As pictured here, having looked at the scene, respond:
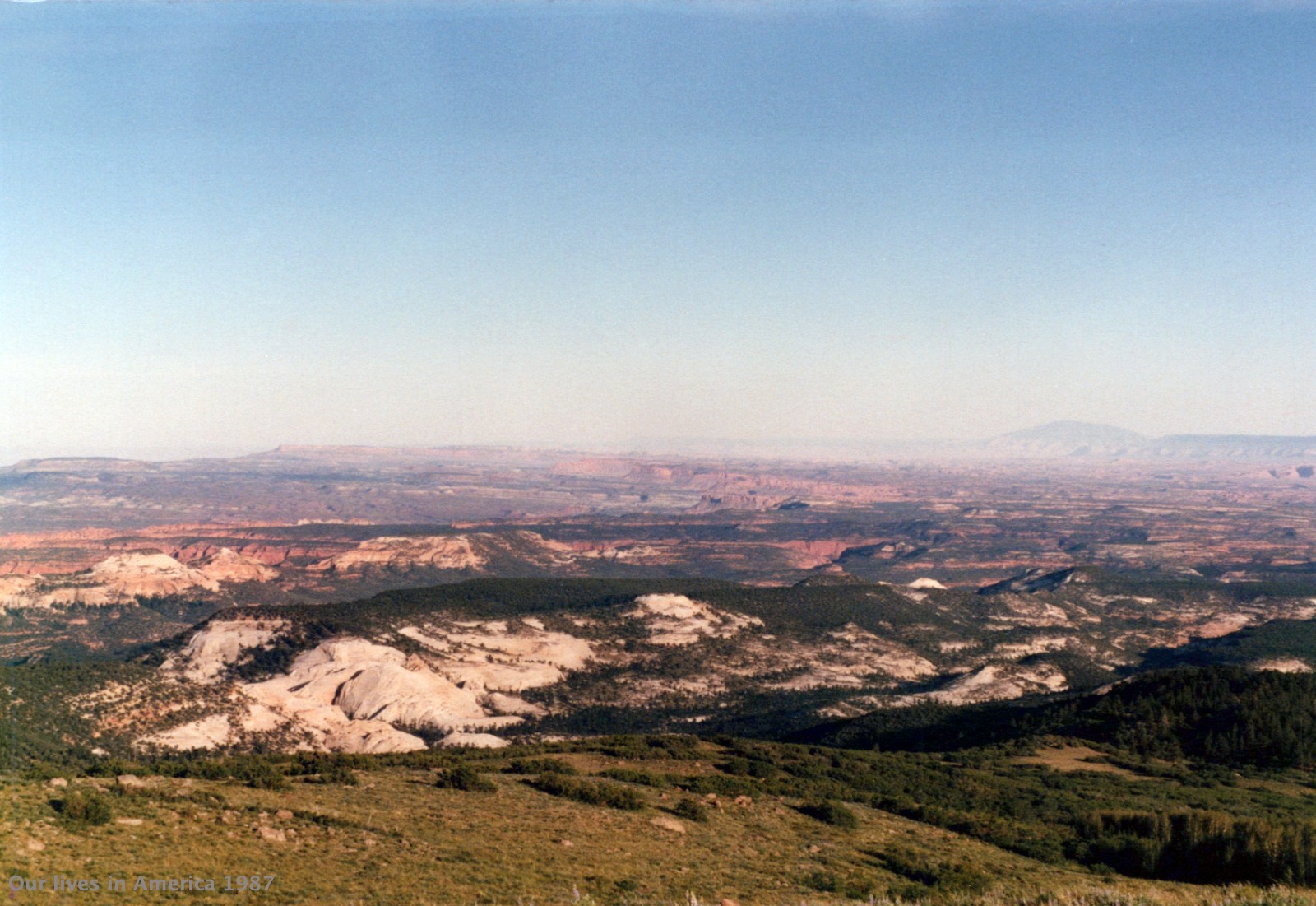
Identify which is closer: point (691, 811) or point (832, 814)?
point (691, 811)

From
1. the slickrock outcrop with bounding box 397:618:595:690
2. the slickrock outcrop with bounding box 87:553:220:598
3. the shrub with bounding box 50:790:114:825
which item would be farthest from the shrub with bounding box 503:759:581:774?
the slickrock outcrop with bounding box 87:553:220:598

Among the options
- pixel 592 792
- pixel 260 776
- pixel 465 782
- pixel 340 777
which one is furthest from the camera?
pixel 465 782

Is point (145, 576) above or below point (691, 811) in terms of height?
below

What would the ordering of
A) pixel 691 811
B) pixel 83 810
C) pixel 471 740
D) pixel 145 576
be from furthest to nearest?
1. pixel 145 576
2. pixel 471 740
3. pixel 691 811
4. pixel 83 810

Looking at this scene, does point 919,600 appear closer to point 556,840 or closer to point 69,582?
point 556,840

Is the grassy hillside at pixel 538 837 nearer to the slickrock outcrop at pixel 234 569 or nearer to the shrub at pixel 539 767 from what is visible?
the shrub at pixel 539 767

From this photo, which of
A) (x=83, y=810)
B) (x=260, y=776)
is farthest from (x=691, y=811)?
(x=83, y=810)

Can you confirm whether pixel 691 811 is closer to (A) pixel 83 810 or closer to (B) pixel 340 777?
(B) pixel 340 777

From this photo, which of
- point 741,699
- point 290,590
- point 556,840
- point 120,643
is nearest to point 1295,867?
point 556,840

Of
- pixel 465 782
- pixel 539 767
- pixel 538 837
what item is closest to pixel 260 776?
pixel 465 782

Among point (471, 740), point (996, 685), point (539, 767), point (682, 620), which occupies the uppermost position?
point (539, 767)

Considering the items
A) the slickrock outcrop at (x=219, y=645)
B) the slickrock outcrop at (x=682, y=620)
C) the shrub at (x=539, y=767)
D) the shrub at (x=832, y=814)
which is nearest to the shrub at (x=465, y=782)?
the shrub at (x=539, y=767)
